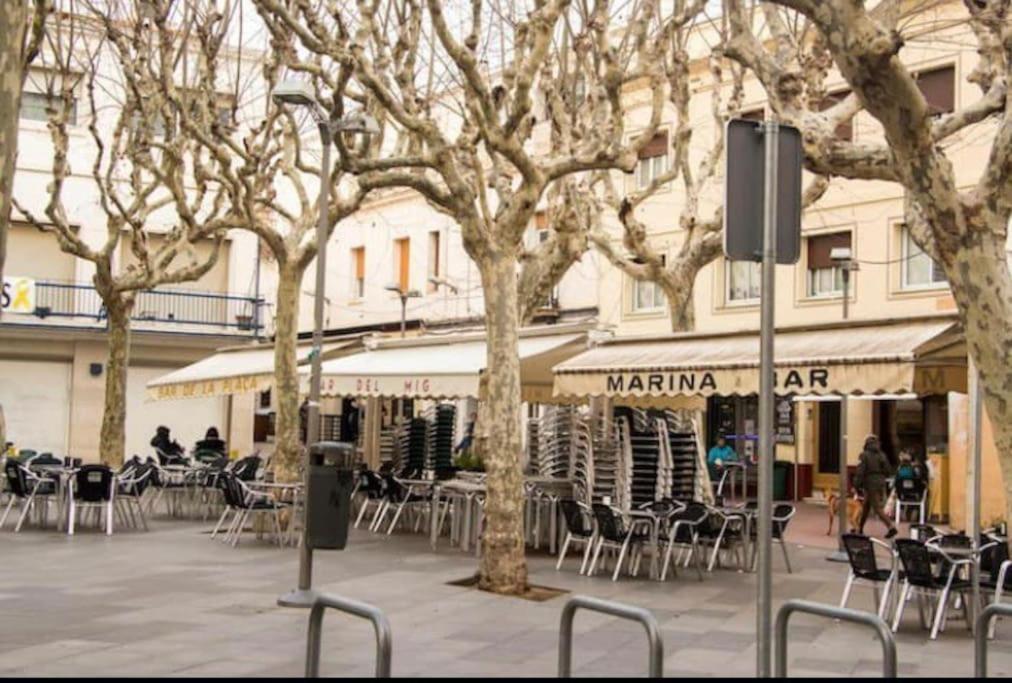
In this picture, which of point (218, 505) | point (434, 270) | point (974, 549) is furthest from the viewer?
point (434, 270)

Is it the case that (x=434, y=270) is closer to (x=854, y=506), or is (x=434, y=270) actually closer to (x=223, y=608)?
(x=854, y=506)

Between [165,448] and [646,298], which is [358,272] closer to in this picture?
[646,298]

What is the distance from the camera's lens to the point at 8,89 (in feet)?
17.8

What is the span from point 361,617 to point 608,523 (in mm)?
7760

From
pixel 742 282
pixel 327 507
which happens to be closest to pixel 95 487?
pixel 327 507

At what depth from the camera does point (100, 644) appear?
30.2ft

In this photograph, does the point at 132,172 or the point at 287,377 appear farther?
the point at 132,172

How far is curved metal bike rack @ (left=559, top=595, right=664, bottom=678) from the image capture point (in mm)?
5418

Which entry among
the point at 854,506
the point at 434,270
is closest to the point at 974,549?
the point at 854,506

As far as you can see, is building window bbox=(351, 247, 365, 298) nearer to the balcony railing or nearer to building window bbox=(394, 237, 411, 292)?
building window bbox=(394, 237, 411, 292)

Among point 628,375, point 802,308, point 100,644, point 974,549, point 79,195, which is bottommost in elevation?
point 100,644

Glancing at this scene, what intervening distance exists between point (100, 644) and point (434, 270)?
2680 centimetres

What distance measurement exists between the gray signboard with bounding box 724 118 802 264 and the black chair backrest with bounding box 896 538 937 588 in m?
5.77

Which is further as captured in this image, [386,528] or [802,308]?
[802,308]
